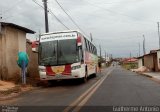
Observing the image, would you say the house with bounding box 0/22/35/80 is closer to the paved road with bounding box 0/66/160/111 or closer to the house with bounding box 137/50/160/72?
the paved road with bounding box 0/66/160/111

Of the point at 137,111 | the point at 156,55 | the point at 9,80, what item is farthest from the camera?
the point at 156,55

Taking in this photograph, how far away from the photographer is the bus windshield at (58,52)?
25109 millimetres

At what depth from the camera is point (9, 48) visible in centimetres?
2786

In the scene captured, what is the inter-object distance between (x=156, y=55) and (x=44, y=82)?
1387 inches

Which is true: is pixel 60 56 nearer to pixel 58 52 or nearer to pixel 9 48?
pixel 58 52

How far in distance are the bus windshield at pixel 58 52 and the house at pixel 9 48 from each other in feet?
9.38

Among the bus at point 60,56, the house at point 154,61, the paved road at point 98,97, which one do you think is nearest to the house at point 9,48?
the bus at point 60,56

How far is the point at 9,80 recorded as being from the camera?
27125 mm

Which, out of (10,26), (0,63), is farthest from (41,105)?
(10,26)

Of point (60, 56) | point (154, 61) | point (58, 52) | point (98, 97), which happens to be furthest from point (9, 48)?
point (154, 61)

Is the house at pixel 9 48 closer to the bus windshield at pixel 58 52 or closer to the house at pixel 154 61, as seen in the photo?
the bus windshield at pixel 58 52

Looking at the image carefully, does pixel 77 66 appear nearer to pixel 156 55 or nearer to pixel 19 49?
pixel 19 49

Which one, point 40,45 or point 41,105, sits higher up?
point 40,45

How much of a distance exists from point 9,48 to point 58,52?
4.37 m
